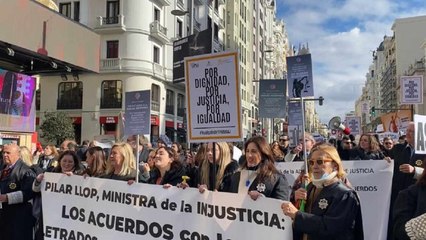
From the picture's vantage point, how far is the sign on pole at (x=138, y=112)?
26.6 feet

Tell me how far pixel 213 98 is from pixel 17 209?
3.17m

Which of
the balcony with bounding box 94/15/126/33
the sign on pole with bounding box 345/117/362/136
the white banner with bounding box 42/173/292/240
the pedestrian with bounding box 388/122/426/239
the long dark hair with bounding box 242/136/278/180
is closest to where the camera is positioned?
the white banner with bounding box 42/173/292/240

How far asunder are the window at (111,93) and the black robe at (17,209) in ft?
98.0

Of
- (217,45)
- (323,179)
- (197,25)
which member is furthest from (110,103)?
(323,179)

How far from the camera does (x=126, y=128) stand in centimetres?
837

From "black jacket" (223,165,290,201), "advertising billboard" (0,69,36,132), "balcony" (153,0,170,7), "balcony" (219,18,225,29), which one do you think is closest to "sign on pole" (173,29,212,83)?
"advertising billboard" (0,69,36,132)

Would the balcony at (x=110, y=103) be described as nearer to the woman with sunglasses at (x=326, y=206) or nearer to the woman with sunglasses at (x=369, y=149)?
the woman with sunglasses at (x=369, y=149)

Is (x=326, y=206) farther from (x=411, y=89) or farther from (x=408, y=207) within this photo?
(x=411, y=89)

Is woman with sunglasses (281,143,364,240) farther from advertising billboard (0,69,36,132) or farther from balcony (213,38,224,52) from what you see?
balcony (213,38,224,52)

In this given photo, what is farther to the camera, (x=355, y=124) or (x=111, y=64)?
(x=111, y=64)

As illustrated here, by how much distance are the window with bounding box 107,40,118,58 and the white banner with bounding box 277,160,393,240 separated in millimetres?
30802

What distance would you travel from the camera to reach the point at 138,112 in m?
8.27

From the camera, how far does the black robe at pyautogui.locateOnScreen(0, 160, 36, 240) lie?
19.8ft

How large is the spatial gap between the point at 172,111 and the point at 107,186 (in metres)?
35.6
